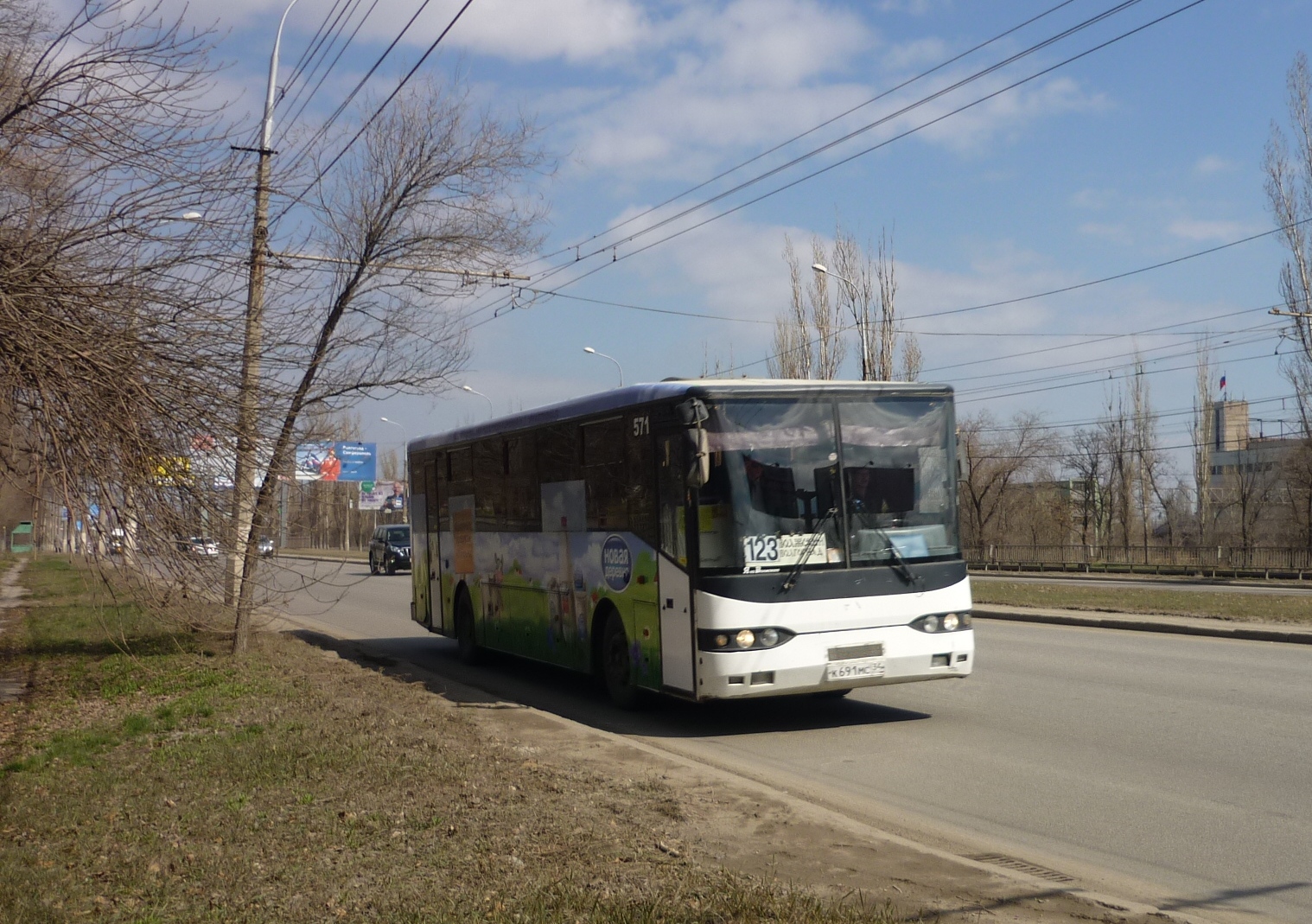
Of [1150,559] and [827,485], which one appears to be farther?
[1150,559]

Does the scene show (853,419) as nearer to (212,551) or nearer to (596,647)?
(596,647)

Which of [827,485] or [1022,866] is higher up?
[827,485]

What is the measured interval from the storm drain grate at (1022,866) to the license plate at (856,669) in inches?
143

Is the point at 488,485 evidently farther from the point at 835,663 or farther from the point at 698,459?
the point at 835,663

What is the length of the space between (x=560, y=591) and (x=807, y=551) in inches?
143

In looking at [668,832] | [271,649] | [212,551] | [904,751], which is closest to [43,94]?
[212,551]

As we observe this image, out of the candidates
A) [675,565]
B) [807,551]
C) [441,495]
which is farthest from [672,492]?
[441,495]

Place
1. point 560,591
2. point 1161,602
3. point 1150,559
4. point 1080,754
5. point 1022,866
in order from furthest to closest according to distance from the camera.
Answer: point 1150,559 → point 1161,602 → point 560,591 → point 1080,754 → point 1022,866

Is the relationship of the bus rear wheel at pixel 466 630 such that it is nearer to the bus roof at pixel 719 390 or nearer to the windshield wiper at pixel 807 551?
the bus roof at pixel 719 390

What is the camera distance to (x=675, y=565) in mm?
10172

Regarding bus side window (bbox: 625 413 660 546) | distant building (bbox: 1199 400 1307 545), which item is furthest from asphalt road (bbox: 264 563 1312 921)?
distant building (bbox: 1199 400 1307 545)

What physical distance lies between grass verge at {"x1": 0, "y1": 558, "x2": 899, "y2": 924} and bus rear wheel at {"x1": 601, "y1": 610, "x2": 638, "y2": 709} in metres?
1.58

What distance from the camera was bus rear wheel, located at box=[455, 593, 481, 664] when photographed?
52.4ft

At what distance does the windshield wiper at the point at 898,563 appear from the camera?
1025cm
